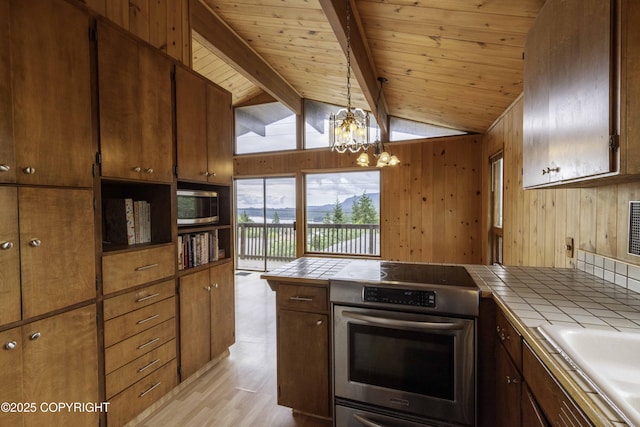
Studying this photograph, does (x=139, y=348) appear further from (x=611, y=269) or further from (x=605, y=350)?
(x=611, y=269)

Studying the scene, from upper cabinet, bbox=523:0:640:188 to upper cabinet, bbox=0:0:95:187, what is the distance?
2246mm

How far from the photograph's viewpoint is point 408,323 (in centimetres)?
152

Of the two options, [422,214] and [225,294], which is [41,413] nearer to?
[225,294]

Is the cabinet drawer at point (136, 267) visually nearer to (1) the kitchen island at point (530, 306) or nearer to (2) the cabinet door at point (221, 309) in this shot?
(2) the cabinet door at point (221, 309)

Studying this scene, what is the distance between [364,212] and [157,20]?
371cm

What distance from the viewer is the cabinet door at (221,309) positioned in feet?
8.25

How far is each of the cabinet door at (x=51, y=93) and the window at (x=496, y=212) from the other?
378 cm

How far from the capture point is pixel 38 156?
1.36m

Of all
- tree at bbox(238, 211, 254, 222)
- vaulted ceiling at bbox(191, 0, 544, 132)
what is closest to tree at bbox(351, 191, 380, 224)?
vaulted ceiling at bbox(191, 0, 544, 132)

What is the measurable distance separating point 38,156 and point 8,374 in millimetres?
957

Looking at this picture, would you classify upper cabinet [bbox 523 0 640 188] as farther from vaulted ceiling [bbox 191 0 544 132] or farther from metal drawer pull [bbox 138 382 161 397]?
metal drawer pull [bbox 138 382 161 397]


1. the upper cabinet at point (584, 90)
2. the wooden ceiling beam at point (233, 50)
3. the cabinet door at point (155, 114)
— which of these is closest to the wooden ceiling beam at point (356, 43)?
the upper cabinet at point (584, 90)

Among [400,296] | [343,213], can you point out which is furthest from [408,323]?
[343,213]

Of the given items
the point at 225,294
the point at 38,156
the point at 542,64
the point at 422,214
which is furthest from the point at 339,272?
the point at 422,214
